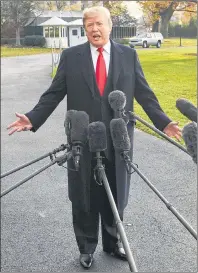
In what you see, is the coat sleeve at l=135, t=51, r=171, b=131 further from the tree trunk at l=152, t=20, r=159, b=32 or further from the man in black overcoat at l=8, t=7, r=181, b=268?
Result: the tree trunk at l=152, t=20, r=159, b=32

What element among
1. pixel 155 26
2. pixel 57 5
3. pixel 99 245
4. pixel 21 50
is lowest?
pixel 99 245

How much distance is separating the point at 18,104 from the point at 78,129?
512 centimetres

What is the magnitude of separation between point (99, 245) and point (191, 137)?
1.70 m

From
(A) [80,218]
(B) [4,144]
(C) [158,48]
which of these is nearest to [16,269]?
(A) [80,218]

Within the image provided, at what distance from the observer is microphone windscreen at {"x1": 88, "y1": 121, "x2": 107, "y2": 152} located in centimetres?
182

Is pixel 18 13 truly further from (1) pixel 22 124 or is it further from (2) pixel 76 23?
(1) pixel 22 124

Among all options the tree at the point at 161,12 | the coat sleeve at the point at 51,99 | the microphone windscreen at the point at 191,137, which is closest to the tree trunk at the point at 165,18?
the tree at the point at 161,12

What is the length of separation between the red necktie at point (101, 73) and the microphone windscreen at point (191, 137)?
0.83 m

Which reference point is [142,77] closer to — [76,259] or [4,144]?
[76,259]

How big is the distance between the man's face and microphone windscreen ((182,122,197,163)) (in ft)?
2.47

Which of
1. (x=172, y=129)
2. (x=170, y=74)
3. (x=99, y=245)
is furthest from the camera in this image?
(x=170, y=74)

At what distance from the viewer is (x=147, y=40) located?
7.52 feet

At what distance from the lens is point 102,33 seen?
1803mm

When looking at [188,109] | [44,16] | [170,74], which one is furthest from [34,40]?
[170,74]
